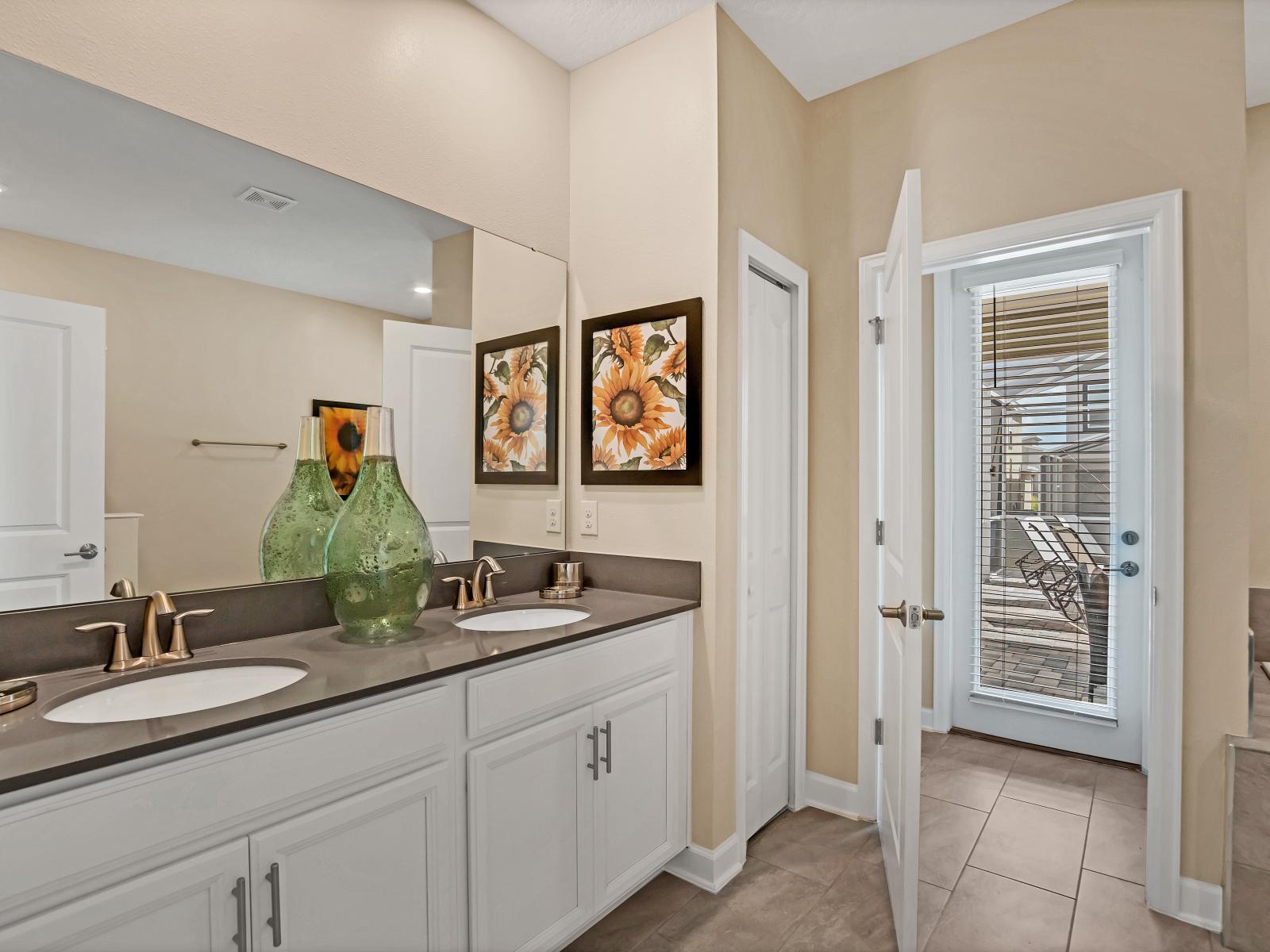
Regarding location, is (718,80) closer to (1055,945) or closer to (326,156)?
(326,156)

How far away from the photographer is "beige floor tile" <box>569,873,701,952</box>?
182 cm

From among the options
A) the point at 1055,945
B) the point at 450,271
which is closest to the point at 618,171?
the point at 450,271

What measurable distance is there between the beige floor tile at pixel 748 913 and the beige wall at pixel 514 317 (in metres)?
1.18

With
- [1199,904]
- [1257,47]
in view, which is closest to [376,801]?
[1199,904]

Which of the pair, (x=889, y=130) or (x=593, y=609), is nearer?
(x=593, y=609)

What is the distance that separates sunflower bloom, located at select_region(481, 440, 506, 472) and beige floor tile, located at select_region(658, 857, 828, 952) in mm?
1416

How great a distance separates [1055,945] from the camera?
1.82 m

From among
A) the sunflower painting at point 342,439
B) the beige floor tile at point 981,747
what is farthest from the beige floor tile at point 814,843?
the sunflower painting at point 342,439

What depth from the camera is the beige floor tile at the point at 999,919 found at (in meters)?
1.83

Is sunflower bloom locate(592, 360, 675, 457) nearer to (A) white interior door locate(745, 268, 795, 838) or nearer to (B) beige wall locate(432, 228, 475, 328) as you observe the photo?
(A) white interior door locate(745, 268, 795, 838)

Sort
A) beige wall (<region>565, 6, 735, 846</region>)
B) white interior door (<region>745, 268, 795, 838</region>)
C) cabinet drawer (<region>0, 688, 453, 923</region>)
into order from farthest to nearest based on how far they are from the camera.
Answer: white interior door (<region>745, 268, 795, 838</region>)
beige wall (<region>565, 6, 735, 846</region>)
cabinet drawer (<region>0, 688, 453, 923</region>)

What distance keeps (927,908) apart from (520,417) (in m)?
1.92

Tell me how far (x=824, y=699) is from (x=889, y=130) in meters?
2.09

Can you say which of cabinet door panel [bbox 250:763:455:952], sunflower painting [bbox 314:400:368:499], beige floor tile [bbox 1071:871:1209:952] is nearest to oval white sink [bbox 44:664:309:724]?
cabinet door panel [bbox 250:763:455:952]
